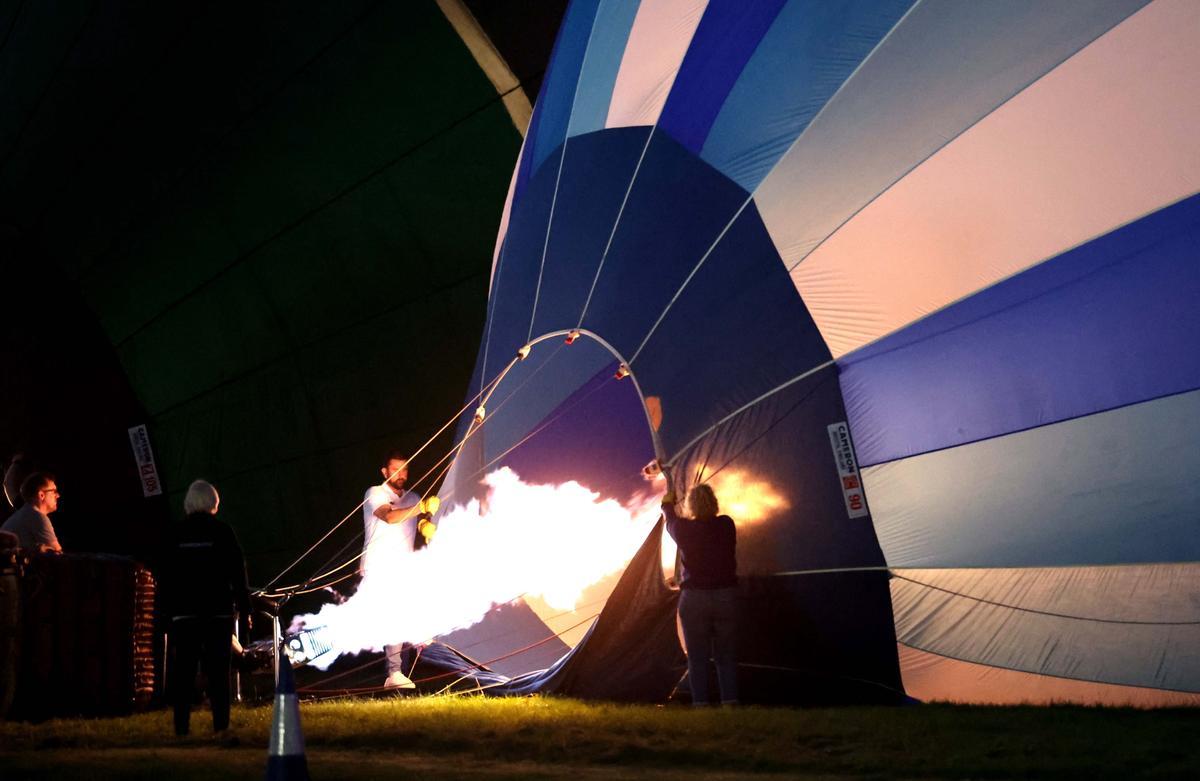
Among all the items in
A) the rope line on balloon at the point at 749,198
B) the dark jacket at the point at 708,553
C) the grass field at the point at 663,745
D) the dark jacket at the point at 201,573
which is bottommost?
the grass field at the point at 663,745

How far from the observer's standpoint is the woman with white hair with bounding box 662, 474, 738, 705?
4965 millimetres

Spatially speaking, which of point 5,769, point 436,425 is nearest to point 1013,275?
point 5,769

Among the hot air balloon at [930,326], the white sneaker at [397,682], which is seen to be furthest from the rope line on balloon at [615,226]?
the white sneaker at [397,682]

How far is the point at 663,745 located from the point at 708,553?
116cm

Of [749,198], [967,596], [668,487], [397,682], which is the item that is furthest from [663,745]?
[397,682]

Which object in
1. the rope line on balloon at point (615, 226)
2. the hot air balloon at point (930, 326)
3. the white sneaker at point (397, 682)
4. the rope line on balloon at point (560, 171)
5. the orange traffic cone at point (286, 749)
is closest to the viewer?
the orange traffic cone at point (286, 749)

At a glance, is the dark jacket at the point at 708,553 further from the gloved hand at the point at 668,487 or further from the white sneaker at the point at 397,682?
the white sneaker at the point at 397,682

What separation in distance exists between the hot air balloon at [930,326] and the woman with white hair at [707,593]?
0.14 meters

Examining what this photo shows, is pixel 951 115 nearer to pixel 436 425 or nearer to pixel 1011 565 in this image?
pixel 1011 565

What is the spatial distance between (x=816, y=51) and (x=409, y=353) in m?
4.42

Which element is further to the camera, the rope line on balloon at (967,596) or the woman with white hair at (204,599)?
the woman with white hair at (204,599)

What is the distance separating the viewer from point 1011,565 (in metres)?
4.62

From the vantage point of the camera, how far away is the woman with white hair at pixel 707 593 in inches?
195

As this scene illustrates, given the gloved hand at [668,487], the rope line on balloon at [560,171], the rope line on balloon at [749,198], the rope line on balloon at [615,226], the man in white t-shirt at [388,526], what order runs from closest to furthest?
the rope line on balloon at [749,198], the gloved hand at [668,487], the rope line on balloon at [615,226], the rope line on balloon at [560,171], the man in white t-shirt at [388,526]
